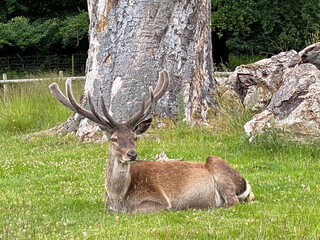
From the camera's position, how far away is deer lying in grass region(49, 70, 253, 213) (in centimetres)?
695

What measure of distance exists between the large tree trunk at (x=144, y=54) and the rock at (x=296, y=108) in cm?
208

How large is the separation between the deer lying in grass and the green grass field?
229 millimetres

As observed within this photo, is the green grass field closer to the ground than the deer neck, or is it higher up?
closer to the ground

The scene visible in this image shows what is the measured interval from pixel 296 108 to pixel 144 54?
3408 mm

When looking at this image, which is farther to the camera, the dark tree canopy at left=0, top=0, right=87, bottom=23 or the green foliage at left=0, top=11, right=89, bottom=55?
the dark tree canopy at left=0, top=0, right=87, bottom=23

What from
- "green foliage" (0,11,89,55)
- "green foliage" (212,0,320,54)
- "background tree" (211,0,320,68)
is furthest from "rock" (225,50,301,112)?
"green foliage" (0,11,89,55)

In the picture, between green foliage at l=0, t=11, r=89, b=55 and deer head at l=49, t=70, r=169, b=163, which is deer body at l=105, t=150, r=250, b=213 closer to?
deer head at l=49, t=70, r=169, b=163

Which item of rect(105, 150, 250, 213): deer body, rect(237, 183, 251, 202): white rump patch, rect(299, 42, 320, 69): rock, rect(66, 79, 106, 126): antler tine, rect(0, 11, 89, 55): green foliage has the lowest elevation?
rect(0, 11, 89, 55): green foliage

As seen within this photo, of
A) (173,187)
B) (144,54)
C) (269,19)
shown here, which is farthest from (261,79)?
(269,19)

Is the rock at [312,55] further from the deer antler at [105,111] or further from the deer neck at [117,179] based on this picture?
the deer neck at [117,179]

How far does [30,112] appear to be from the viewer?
15.3 metres

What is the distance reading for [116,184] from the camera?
698cm

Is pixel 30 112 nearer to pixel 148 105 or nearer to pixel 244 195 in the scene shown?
pixel 148 105

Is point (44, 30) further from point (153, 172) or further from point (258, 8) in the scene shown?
point (153, 172)
